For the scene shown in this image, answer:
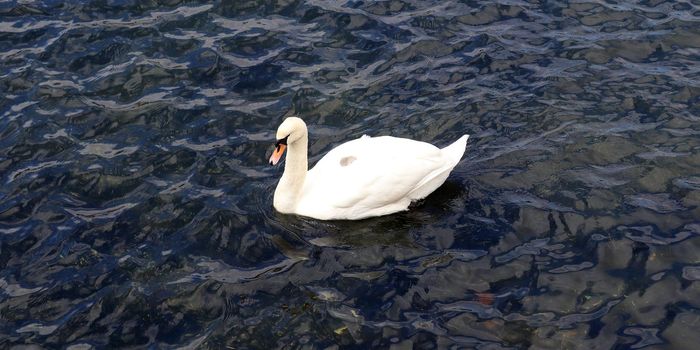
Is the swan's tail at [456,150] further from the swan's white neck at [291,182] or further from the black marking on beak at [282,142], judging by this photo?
the black marking on beak at [282,142]

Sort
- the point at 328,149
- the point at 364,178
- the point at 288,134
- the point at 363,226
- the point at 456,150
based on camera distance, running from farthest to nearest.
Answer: the point at 328,149, the point at 456,150, the point at 363,226, the point at 364,178, the point at 288,134

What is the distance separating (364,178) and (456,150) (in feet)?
4.09

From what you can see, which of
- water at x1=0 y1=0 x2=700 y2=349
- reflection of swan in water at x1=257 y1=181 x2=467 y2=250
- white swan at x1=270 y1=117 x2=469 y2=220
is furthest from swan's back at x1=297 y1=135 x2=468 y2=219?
water at x1=0 y1=0 x2=700 y2=349

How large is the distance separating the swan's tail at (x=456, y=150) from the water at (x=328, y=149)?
47 cm

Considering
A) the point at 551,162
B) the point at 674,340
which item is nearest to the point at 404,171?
the point at 551,162

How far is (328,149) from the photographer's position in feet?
40.2

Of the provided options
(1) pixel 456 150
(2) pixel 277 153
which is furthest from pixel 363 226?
(1) pixel 456 150

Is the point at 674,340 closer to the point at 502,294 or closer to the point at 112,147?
the point at 502,294

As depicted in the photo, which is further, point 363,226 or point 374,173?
point 363,226

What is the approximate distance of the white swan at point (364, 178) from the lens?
1087 cm

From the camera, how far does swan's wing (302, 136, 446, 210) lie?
10.9 meters

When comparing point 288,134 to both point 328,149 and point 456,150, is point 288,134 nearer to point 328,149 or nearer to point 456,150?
point 328,149

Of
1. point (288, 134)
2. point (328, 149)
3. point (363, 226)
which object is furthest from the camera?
point (328, 149)

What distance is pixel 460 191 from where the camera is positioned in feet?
37.0
